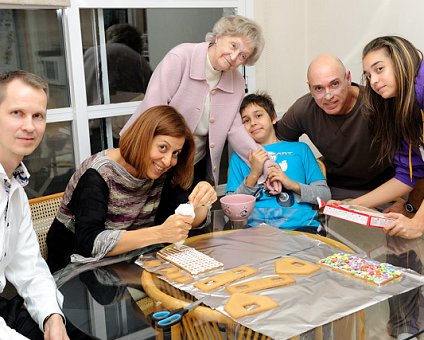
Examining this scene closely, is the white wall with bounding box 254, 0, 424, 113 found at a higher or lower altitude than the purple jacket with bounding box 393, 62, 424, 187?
higher

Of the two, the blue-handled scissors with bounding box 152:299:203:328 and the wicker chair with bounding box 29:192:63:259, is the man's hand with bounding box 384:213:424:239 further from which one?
the wicker chair with bounding box 29:192:63:259

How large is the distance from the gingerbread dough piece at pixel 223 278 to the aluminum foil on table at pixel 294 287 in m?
0.02

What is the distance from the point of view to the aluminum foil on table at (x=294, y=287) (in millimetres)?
1146

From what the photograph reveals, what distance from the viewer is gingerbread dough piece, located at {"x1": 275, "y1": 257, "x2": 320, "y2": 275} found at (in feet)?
4.53

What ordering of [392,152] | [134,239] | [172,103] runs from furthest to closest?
1. [172,103]
2. [392,152]
3. [134,239]

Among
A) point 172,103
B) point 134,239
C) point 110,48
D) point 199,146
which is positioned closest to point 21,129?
point 134,239

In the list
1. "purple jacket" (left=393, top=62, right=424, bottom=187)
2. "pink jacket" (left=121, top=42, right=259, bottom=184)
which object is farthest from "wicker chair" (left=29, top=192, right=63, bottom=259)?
"purple jacket" (left=393, top=62, right=424, bottom=187)

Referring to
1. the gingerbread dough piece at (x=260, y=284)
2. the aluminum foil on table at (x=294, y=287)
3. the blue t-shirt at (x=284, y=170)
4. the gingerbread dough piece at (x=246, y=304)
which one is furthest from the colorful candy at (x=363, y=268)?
the blue t-shirt at (x=284, y=170)

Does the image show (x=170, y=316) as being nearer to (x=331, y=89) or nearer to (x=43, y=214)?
(x=43, y=214)

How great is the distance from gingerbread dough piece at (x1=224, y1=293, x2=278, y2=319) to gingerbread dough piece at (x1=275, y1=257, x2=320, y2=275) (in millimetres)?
161

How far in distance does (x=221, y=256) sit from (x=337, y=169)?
1214mm

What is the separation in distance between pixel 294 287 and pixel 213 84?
1273mm

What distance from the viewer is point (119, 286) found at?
1.44 meters

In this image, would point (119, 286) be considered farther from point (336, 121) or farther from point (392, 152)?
point (336, 121)
